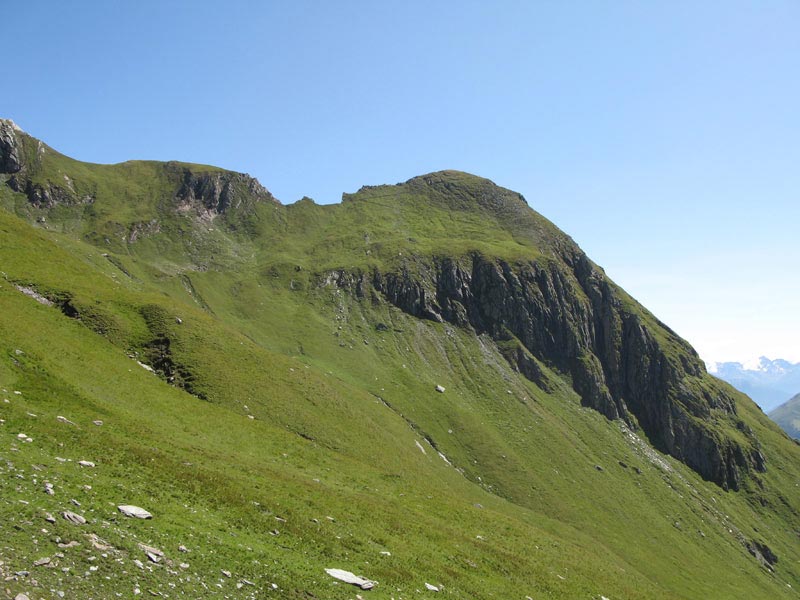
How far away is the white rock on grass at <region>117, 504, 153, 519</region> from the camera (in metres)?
22.0

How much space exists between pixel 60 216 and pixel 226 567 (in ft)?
652

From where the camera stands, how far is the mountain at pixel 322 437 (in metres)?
23.4

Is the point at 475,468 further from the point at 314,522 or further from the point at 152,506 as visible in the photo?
the point at 152,506

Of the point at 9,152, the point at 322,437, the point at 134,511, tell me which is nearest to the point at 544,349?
the point at 322,437

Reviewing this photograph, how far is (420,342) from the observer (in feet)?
552

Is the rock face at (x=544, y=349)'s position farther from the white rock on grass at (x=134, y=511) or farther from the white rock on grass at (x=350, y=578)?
the white rock on grass at (x=134, y=511)

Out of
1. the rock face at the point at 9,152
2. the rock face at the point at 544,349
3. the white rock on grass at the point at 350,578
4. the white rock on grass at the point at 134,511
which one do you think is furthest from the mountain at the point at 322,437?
the rock face at the point at 544,349

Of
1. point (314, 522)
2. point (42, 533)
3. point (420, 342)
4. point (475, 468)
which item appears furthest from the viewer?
point (420, 342)

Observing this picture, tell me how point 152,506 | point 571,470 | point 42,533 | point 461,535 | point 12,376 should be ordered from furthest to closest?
point 571,470 < point 461,535 < point 12,376 < point 152,506 < point 42,533

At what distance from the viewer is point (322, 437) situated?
239 feet

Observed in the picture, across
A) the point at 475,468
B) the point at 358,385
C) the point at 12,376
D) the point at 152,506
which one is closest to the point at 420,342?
the point at 358,385

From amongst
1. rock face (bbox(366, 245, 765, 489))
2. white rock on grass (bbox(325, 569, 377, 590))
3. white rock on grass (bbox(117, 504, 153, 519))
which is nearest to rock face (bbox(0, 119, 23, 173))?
rock face (bbox(366, 245, 765, 489))

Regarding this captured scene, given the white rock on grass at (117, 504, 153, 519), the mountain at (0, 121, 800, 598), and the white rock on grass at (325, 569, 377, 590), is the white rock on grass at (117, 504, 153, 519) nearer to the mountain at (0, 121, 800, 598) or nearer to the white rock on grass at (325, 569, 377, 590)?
the mountain at (0, 121, 800, 598)

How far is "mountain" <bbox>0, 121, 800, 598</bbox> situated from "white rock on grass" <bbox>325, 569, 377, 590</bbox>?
0.24m
